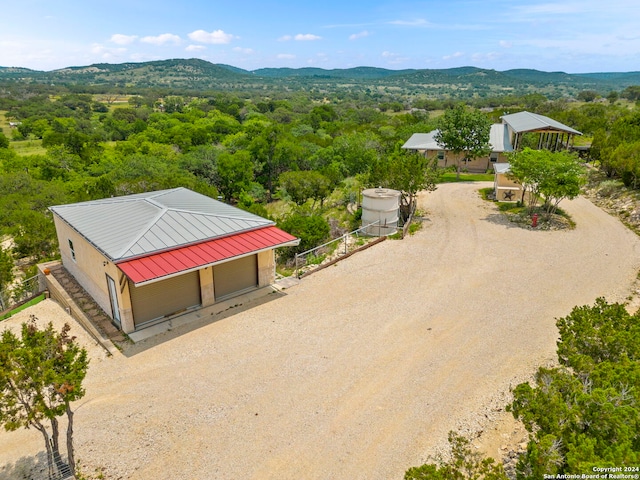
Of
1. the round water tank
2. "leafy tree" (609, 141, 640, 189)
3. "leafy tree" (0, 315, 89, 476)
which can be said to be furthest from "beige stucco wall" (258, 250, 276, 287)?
"leafy tree" (609, 141, 640, 189)

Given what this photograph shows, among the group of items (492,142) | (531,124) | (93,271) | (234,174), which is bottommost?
(234,174)

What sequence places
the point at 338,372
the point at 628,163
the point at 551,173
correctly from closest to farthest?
the point at 338,372, the point at 551,173, the point at 628,163

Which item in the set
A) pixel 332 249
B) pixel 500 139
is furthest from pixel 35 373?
pixel 500 139

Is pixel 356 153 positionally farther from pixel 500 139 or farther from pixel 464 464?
pixel 464 464

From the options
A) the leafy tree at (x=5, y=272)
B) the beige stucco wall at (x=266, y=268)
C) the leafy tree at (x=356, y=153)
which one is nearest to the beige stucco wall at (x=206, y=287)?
the beige stucco wall at (x=266, y=268)

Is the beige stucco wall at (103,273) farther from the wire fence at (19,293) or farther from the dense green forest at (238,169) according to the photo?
the dense green forest at (238,169)

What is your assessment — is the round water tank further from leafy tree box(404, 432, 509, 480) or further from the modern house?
the modern house

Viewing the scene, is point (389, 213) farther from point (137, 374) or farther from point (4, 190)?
point (4, 190)
